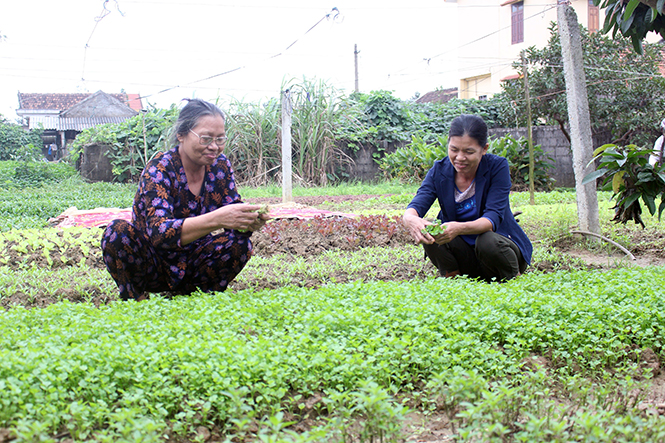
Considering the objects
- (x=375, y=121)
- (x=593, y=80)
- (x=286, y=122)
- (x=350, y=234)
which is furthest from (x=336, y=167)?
(x=350, y=234)

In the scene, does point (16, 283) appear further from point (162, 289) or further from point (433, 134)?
point (433, 134)

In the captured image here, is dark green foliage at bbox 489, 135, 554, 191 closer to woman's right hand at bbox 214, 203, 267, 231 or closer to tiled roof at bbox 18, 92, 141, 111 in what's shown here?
woman's right hand at bbox 214, 203, 267, 231

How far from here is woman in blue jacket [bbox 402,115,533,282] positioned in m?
4.00

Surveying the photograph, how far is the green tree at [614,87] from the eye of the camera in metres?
13.4

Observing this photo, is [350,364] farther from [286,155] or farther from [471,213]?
[286,155]

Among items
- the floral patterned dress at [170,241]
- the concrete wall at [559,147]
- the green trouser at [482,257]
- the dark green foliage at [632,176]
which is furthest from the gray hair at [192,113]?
the concrete wall at [559,147]

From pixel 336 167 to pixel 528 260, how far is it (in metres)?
12.0

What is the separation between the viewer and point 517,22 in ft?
76.6

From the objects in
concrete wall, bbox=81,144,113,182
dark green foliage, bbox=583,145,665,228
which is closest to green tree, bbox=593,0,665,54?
dark green foliage, bbox=583,145,665,228

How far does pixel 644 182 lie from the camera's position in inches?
166

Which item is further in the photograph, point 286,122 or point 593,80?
point 593,80

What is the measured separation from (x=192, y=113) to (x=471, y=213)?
2.23 m

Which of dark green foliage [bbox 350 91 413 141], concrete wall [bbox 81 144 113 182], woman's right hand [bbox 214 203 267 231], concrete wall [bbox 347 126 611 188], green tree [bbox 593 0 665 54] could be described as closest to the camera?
woman's right hand [bbox 214 203 267 231]

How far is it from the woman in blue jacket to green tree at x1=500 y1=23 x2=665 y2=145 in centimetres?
1012
